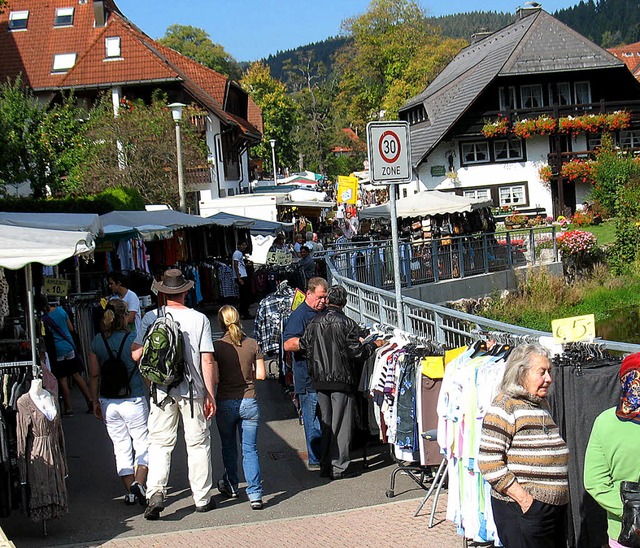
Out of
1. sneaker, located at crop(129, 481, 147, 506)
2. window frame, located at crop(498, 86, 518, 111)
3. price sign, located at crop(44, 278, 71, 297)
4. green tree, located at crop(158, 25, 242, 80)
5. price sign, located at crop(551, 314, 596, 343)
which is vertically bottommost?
sneaker, located at crop(129, 481, 147, 506)

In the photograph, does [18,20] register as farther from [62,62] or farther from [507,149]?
[507,149]

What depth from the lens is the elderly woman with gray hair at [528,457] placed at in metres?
4.89

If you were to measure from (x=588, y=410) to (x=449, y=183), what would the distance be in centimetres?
4257

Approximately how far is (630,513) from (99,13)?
Answer: 152 feet

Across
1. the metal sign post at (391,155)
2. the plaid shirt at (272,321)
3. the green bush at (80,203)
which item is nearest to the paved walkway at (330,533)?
the metal sign post at (391,155)

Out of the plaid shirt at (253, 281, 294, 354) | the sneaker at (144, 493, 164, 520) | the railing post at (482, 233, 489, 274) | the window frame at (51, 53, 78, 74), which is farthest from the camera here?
the window frame at (51, 53, 78, 74)

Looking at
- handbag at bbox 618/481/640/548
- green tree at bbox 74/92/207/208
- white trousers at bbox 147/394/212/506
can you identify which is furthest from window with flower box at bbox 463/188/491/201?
handbag at bbox 618/481/640/548

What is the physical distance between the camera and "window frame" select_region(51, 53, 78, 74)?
4497 cm

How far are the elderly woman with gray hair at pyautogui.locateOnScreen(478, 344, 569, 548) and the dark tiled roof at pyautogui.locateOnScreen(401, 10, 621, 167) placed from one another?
4203 cm

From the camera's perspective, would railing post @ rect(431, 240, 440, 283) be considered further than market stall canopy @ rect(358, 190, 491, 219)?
No

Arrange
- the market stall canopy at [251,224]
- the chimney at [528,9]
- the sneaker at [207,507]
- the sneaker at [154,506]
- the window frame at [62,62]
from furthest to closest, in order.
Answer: the chimney at [528,9]
the window frame at [62,62]
the market stall canopy at [251,224]
the sneaker at [207,507]
the sneaker at [154,506]

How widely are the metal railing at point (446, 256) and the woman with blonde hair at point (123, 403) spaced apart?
10.1m

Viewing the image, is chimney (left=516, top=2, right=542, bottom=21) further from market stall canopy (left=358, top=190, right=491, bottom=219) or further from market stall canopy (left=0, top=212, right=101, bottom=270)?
market stall canopy (left=0, top=212, right=101, bottom=270)

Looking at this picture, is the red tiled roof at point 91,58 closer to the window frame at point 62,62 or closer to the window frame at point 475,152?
the window frame at point 62,62
